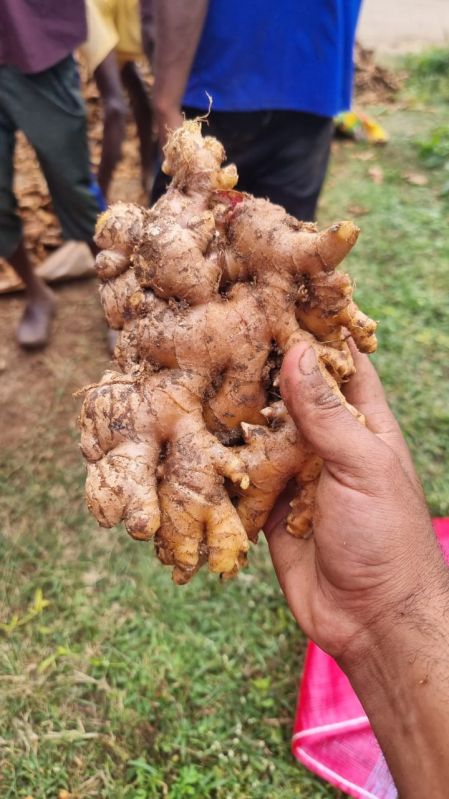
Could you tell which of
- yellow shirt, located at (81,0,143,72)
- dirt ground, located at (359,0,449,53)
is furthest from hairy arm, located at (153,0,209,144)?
dirt ground, located at (359,0,449,53)

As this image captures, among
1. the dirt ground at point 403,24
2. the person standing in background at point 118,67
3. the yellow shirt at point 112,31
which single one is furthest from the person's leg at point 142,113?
the dirt ground at point 403,24

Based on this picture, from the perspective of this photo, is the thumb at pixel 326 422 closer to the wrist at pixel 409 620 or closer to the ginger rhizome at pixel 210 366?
the ginger rhizome at pixel 210 366

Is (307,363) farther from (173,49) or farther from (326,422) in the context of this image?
(173,49)

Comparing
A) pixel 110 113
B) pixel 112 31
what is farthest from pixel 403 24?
pixel 112 31

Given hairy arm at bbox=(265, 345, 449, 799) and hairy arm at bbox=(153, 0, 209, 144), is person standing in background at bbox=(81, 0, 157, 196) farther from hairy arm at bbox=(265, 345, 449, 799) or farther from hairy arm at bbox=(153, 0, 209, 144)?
hairy arm at bbox=(265, 345, 449, 799)

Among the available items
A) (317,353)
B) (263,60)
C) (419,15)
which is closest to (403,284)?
(263,60)

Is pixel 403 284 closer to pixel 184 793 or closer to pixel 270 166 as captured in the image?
pixel 270 166
